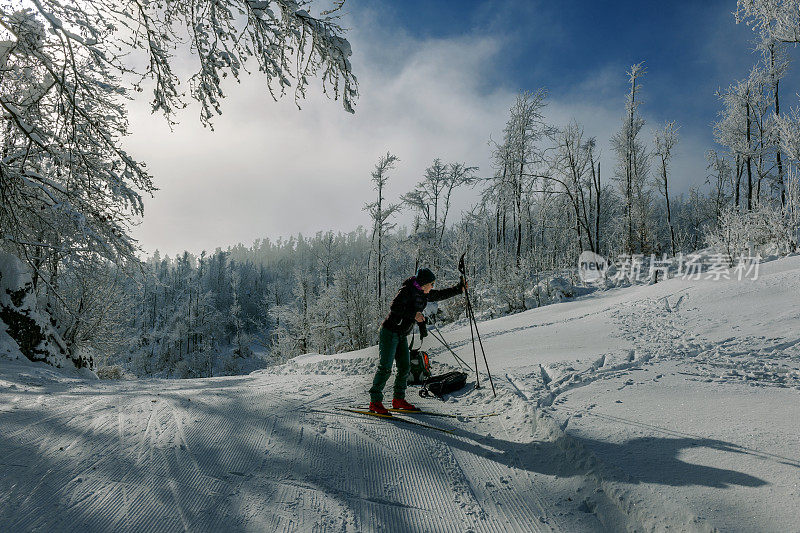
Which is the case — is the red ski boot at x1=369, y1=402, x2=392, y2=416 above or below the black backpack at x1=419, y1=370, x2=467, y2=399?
above

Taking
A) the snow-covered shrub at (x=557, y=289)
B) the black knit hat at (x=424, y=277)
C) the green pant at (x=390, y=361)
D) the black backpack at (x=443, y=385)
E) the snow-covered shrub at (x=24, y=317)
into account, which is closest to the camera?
the green pant at (x=390, y=361)

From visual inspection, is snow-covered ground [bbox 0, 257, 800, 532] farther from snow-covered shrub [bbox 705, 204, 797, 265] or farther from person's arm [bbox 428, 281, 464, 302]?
snow-covered shrub [bbox 705, 204, 797, 265]

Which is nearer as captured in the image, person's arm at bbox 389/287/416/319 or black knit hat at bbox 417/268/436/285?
person's arm at bbox 389/287/416/319

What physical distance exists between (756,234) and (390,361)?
56.8 feet

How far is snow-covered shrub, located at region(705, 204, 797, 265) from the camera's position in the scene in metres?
12.7

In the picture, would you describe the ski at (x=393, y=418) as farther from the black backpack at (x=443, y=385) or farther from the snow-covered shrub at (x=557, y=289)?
the snow-covered shrub at (x=557, y=289)

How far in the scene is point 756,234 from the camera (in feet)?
47.1

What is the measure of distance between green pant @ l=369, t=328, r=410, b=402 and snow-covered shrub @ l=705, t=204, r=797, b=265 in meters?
14.2

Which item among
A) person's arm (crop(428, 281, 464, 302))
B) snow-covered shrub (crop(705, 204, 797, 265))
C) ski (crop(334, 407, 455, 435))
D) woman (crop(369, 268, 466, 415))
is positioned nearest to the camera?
ski (crop(334, 407, 455, 435))

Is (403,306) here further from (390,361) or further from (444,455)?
(444,455)

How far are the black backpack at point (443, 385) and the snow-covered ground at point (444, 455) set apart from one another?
20cm

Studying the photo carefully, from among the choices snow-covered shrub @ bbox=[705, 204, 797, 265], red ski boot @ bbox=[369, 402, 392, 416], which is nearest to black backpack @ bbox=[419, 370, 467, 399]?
red ski boot @ bbox=[369, 402, 392, 416]

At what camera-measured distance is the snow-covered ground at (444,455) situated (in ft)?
7.32

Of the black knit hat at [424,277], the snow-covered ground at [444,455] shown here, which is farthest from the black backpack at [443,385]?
the black knit hat at [424,277]
